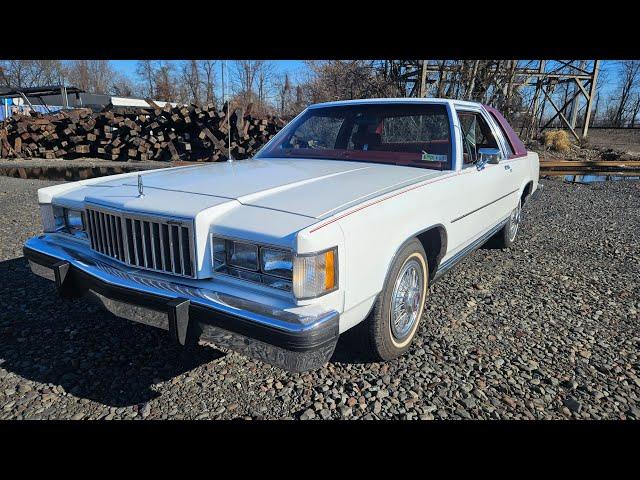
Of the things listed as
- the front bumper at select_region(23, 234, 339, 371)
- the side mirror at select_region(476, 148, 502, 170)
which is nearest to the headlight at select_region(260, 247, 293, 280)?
the front bumper at select_region(23, 234, 339, 371)

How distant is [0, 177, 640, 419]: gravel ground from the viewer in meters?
2.26

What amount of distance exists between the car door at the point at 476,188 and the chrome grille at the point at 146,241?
6.09ft

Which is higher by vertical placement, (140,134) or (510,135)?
(510,135)

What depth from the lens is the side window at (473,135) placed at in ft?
12.0

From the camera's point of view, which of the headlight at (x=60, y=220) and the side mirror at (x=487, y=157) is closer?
the headlight at (x=60, y=220)

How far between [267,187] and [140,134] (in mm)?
12700

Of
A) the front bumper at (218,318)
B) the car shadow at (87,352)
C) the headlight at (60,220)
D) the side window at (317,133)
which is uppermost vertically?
the side window at (317,133)

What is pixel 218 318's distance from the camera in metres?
2.04

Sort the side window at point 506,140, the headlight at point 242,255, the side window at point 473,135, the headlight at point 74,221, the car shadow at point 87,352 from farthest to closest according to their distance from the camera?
1. the side window at point 506,140
2. the side window at point 473,135
3. the headlight at point 74,221
4. the car shadow at point 87,352
5. the headlight at point 242,255

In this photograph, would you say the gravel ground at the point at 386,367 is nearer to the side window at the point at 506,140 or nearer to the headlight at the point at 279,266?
the headlight at the point at 279,266

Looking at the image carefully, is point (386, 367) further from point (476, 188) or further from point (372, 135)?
point (372, 135)

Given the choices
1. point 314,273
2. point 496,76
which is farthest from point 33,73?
point 314,273

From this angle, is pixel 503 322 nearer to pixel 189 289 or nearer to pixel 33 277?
pixel 189 289

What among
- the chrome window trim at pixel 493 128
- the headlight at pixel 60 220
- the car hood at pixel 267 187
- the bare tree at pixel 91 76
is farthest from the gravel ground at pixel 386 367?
the bare tree at pixel 91 76
